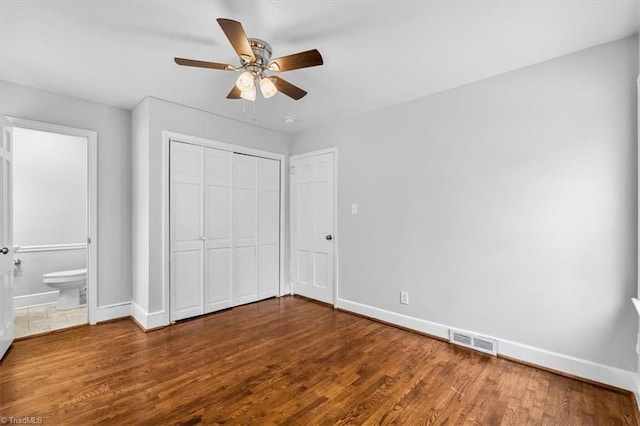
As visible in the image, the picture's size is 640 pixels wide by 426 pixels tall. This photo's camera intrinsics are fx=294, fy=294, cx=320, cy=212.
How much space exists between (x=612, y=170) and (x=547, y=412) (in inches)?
68.3

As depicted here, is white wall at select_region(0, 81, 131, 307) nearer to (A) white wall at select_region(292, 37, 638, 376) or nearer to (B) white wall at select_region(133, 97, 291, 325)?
(B) white wall at select_region(133, 97, 291, 325)

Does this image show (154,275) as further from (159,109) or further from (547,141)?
(547,141)

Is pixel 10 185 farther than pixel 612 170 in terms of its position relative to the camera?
Yes

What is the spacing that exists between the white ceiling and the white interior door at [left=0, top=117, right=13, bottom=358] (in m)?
0.69

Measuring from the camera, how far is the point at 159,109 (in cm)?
322

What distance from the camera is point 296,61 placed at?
6.16 ft

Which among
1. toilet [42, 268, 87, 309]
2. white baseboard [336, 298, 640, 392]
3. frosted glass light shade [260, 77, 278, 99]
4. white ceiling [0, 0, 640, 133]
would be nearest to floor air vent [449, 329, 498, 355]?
white baseboard [336, 298, 640, 392]

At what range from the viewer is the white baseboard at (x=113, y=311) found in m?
3.32

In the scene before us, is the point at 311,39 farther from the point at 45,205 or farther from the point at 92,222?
the point at 45,205

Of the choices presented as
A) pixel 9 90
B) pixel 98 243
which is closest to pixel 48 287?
pixel 98 243

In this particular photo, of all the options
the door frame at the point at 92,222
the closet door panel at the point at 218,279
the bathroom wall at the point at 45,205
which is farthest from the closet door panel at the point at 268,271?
the bathroom wall at the point at 45,205

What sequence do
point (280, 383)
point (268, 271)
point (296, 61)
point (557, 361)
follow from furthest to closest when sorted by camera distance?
point (268, 271) → point (557, 361) → point (280, 383) → point (296, 61)

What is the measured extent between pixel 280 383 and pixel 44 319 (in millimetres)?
3196

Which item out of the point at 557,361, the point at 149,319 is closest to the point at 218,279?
the point at 149,319
